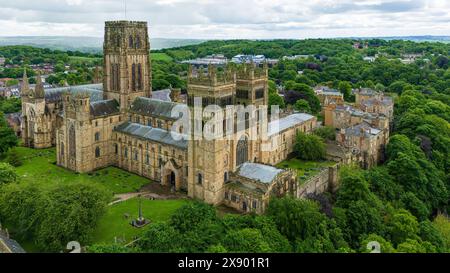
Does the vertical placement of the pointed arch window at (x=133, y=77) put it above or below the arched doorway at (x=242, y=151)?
above

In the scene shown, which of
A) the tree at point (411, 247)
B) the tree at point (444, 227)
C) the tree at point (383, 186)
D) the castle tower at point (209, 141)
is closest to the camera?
the tree at point (411, 247)

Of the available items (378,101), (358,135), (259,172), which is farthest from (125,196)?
(378,101)

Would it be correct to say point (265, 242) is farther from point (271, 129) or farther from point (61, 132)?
point (61, 132)

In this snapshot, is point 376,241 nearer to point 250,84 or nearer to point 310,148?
point 250,84

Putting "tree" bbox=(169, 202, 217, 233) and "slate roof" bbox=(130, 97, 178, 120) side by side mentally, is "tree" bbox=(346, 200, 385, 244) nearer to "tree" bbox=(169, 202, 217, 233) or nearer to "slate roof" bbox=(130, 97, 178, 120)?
"tree" bbox=(169, 202, 217, 233)

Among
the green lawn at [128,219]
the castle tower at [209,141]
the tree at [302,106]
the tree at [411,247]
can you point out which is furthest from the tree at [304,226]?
the tree at [302,106]

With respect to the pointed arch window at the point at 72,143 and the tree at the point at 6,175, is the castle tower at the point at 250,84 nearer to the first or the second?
the pointed arch window at the point at 72,143
